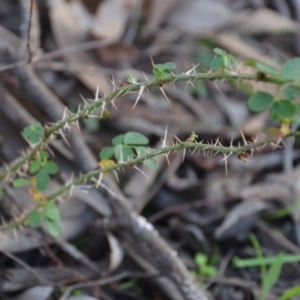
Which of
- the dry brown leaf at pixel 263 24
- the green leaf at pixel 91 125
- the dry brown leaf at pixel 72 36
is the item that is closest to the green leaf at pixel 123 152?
the green leaf at pixel 91 125

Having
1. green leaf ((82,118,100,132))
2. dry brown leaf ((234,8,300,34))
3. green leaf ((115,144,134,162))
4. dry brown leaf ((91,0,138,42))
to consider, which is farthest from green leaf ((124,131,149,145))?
dry brown leaf ((234,8,300,34))

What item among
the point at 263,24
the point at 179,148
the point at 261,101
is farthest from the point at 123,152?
the point at 263,24

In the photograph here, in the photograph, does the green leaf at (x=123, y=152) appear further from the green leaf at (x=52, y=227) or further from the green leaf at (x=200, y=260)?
the green leaf at (x=200, y=260)

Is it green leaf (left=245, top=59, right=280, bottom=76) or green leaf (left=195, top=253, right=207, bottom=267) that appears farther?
green leaf (left=195, top=253, right=207, bottom=267)

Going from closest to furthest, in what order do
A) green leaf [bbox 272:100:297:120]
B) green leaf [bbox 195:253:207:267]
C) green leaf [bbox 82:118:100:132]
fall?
green leaf [bbox 272:100:297:120] < green leaf [bbox 195:253:207:267] < green leaf [bbox 82:118:100:132]

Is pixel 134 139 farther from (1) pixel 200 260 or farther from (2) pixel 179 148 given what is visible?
(1) pixel 200 260

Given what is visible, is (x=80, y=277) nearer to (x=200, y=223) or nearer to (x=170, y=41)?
(x=200, y=223)

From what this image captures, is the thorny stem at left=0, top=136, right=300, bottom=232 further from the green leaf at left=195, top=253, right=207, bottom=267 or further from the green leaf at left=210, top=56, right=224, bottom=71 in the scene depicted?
the green leaf at left=195, top=253, right=207, bottom=267
